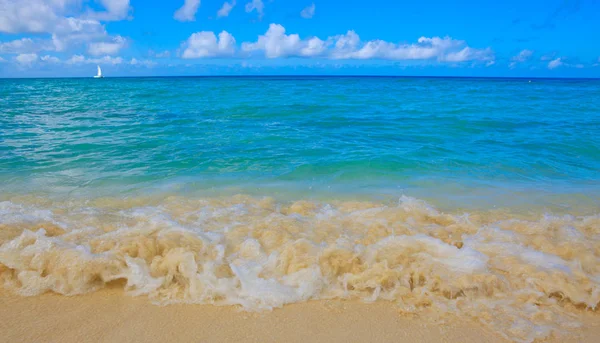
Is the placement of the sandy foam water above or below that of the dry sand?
above

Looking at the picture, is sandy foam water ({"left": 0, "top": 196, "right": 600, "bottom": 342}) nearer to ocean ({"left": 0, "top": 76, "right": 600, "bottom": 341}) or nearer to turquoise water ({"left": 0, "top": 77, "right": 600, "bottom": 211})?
ocean ({"left": 0, "top": 76, "right": 600, "bottom": 341})

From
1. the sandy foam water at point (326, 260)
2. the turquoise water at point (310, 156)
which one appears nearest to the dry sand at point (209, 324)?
the sandy foam water at point (326, 260)

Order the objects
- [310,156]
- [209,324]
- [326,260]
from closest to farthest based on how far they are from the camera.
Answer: [209,324] < [326,260] < [310,156]

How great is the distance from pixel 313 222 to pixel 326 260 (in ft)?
3.93

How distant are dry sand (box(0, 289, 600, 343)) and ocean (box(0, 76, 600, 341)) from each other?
0.15m

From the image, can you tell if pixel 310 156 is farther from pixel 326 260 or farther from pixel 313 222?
pixel 326 260

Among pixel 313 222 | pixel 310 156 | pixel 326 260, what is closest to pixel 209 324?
pixel 326 260

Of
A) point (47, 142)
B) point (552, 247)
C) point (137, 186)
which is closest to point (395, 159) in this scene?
point (552, 247)

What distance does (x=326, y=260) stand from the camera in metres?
4.12

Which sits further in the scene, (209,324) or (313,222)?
(313,222)

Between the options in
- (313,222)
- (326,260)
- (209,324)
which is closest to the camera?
(209,324)

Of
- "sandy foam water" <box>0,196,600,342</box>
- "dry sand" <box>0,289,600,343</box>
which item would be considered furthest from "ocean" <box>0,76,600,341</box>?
"dry sand" <box>0,289,600,343</box>

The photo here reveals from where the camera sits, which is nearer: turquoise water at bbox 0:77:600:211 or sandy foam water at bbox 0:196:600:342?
sandy foam water at bbox 0:196:600:342

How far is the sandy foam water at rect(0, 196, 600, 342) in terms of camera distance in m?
3.60
